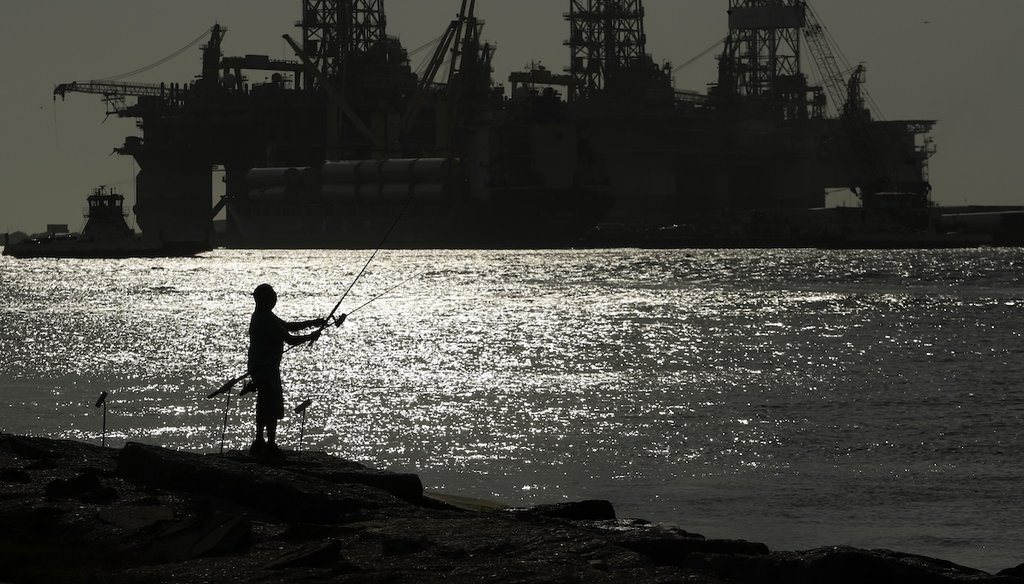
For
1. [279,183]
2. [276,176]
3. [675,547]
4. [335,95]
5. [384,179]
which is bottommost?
[675,547]

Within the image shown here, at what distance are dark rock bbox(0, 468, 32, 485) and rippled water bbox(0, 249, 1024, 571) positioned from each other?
763 cm

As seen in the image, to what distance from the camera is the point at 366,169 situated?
188 m

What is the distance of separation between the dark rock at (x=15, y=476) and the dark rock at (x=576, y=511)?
4839 millimetres

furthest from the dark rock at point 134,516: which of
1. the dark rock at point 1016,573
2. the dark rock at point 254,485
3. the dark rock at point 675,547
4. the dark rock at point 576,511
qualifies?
the dark rock at point 1016,573

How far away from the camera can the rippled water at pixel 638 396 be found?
21766 millimetres

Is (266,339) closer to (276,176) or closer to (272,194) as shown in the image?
(276,176)

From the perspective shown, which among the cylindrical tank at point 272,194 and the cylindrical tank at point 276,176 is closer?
the cylindrical tank at point 276,176

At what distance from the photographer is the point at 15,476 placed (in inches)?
614

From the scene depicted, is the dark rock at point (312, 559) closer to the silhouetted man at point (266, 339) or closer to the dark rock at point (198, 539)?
the dark rock at point (198, 539)

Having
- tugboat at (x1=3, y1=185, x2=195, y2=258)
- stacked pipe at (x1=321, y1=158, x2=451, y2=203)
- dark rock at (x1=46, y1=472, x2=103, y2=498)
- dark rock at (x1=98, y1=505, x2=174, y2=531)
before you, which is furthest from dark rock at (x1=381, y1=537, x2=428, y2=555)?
stacked pipe at (x1=321, y1=158, x2=451, y2=203)

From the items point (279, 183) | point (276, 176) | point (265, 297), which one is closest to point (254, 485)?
point (265, 297)

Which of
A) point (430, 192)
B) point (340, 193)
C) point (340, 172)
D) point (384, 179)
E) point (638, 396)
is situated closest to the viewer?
point (638, 396)

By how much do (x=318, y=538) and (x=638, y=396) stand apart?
77.7 ft

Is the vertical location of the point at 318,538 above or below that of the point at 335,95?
below
